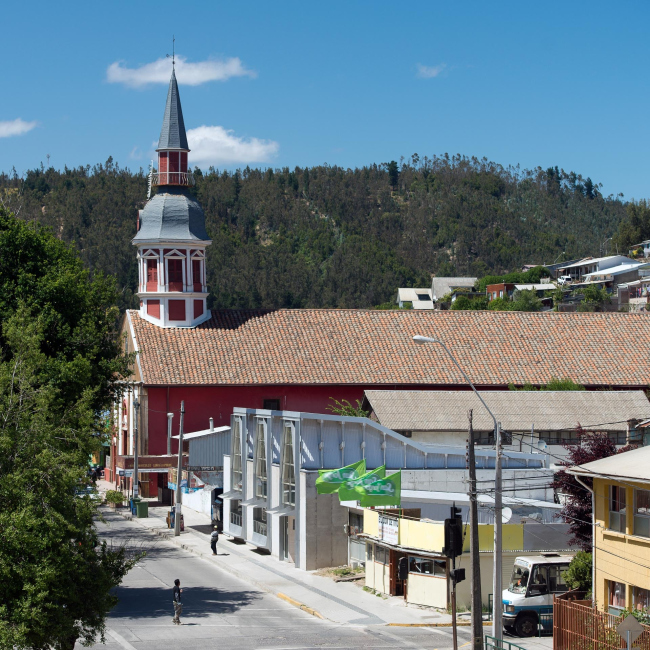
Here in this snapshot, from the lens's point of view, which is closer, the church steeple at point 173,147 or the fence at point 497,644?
the fence at point 497,644

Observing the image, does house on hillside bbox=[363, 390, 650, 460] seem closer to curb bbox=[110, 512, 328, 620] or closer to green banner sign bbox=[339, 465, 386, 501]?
curb bbox=[110, 512, 328, 620]

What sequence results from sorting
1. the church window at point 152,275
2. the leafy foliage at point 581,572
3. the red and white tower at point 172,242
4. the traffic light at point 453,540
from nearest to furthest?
1. the traffic light at point 453,540
2. the leafy foliage at point 581,572
3. the red and white tower at point 172,242
4. the church window at point 152,275

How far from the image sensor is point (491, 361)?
191 feet

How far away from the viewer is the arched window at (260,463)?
136 ft

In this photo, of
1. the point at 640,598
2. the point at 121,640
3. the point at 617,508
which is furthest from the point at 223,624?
the point at 640,598

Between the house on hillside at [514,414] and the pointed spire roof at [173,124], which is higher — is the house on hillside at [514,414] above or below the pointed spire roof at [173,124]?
below

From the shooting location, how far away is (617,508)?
2395 cm

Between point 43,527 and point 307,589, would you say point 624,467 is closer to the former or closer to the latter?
point 43,527

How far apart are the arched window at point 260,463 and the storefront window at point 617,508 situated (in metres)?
19.3

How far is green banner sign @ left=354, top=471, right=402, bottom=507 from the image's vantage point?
110ft

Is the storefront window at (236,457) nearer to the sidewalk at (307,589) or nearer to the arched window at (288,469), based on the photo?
the sidewalk at (307,589)

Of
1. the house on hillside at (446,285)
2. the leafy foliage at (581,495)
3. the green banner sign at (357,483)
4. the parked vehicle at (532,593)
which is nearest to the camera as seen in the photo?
the parked vehicle at (532,593)

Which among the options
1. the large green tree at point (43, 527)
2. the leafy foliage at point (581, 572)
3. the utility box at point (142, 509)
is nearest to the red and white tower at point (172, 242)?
the utility box at point (142, 509)

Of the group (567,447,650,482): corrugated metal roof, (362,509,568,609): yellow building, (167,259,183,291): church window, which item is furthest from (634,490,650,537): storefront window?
(167,259,183,291): church window
